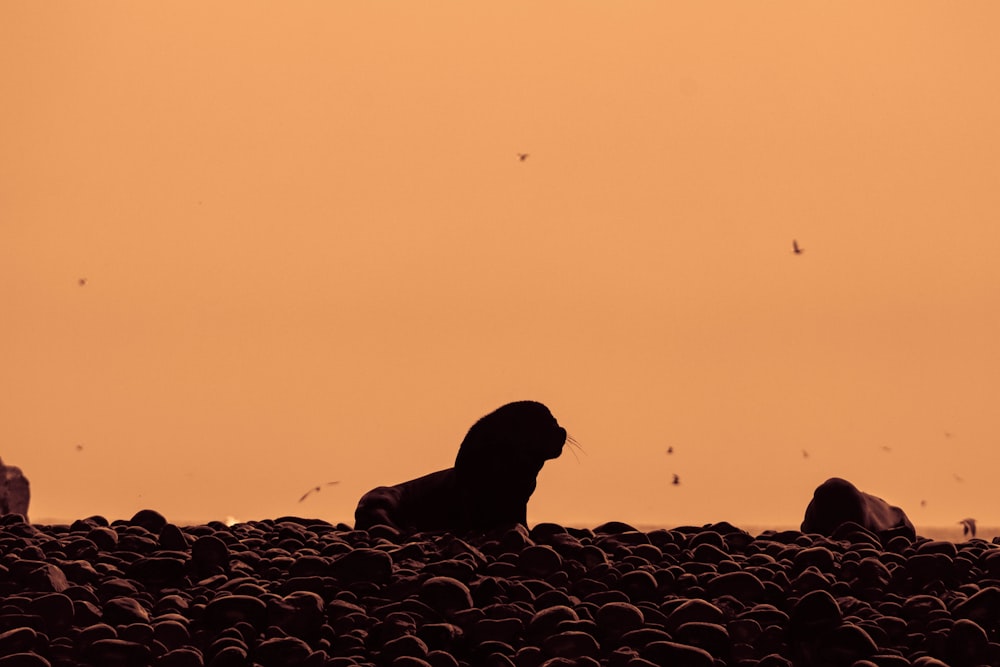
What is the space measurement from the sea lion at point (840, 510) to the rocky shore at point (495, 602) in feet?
3.23

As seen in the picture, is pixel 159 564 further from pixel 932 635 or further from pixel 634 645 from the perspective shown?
pixel 932 635

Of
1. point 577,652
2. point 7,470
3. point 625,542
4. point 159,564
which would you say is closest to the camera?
point 577,652

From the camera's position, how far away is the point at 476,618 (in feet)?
15.3

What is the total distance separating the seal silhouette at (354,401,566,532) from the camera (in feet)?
23.2

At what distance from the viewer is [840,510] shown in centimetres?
719

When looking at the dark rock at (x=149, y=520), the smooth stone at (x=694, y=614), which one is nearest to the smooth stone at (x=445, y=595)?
the smooth stone at (x=694, y=614)

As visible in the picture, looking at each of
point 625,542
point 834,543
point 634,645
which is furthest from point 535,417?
point 634,645

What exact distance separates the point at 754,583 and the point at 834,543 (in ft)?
4.67

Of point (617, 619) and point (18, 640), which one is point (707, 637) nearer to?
point (617, 619)

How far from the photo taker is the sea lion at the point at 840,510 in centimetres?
716

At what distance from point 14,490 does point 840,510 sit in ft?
32.7

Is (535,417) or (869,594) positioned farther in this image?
(535,417)

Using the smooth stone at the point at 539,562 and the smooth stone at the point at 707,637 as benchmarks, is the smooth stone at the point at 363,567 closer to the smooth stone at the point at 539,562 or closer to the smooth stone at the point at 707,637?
the smooth stone at the point at 539,562

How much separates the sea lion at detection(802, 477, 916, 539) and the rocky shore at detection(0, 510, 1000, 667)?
3.23 ft
